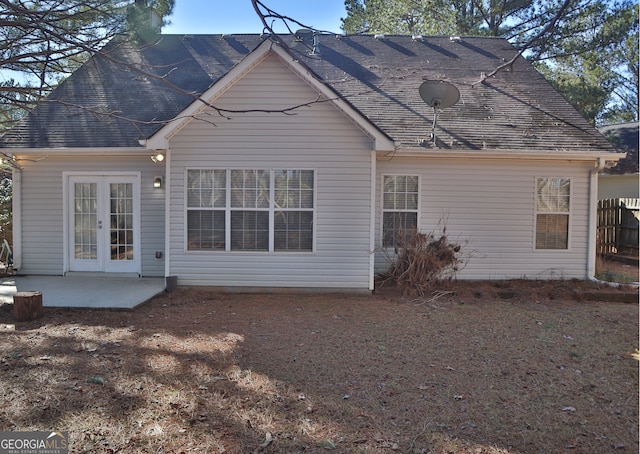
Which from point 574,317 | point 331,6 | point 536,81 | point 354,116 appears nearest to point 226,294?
point 354,116

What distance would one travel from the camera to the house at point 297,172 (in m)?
8.51

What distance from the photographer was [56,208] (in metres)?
9.77

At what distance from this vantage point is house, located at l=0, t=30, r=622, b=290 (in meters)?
8.51

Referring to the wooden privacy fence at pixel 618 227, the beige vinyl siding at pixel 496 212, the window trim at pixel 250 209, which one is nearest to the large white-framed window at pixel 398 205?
the beige vinyl siding at pixel 496 212

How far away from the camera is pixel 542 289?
9008mm

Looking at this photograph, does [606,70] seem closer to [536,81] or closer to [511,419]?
[536,81]

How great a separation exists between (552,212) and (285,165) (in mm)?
6013

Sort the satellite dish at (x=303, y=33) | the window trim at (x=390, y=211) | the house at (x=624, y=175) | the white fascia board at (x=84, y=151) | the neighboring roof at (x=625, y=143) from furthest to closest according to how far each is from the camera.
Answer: the neighboring roof at (x=625, y=143) → the house at (x=624, y=175) → the window trim at (x=390, y=211) → the white fascia board at (x=84, y=151) → the satellite dish at (x=303, y=33)

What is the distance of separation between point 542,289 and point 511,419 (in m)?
5.99

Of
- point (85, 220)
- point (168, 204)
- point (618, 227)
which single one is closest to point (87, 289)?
point (85, 220)

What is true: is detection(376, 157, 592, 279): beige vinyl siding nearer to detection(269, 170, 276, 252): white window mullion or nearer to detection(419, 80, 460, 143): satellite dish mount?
detection(419, 80, 460, 143): satellite dish mount

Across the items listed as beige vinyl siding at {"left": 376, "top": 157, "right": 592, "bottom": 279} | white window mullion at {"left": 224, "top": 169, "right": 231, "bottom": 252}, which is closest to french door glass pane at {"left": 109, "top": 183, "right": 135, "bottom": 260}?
white window mullion at {"left": 224, "top": 169, "right": 231, "bottom": 252}

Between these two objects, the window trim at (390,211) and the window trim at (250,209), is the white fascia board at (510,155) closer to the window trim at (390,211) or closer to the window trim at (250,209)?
the window trim at (390,211)

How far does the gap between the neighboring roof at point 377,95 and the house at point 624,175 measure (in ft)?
23.6
